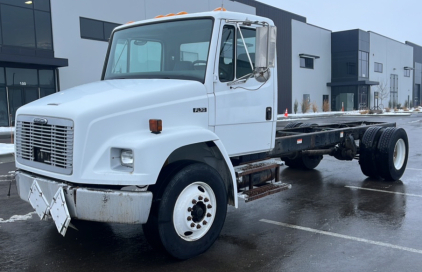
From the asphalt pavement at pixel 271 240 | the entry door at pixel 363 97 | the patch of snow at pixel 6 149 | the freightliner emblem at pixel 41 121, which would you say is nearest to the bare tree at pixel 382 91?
the entry door at pixel 363 97

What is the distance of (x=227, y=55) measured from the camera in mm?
Result: 5023

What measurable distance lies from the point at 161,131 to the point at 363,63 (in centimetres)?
5405

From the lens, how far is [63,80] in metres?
26.5

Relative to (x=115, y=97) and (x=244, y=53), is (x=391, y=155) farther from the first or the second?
(x=115, y=97)

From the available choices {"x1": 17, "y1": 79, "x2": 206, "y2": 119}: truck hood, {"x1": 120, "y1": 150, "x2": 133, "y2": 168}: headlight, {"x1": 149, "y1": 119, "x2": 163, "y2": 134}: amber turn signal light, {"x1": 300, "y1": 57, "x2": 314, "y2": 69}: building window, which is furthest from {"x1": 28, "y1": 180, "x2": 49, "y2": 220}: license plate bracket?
{"x1": 300, "y1": 57, "x2": 314, "y2": 69}: building window

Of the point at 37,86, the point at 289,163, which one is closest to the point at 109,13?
the point at 37,86

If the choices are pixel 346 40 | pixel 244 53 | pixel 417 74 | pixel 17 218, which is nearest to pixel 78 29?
pixel 17 218

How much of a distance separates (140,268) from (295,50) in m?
44.3

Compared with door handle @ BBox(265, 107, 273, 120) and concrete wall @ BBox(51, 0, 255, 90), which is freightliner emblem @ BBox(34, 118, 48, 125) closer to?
door handle @ BBox(265, 107, 273, 120)

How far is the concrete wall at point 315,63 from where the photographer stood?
46253mm

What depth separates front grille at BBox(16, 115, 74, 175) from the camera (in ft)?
13.3

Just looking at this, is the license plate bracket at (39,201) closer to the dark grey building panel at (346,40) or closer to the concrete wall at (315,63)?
the concrete wall at (315,63)

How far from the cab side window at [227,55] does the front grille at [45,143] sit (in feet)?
6.24

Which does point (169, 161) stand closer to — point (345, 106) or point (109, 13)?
point (109, 13)
